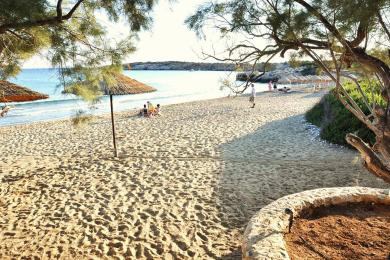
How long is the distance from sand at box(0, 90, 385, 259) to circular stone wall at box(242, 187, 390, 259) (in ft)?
2.73

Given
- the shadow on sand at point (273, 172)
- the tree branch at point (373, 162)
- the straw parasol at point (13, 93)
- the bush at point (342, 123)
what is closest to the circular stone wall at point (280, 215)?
the shadow on sand at point (273, 172)

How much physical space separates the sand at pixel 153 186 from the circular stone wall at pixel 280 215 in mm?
833

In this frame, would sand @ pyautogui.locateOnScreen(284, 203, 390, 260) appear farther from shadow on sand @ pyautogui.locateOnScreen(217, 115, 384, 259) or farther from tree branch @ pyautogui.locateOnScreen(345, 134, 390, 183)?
shadow on sand @ pyautogui.locateOnScreen(217, 115, 384, 259)

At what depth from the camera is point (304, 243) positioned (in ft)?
12.4

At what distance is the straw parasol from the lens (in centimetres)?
623

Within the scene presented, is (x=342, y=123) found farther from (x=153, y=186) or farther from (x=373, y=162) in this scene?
(x=373, y=162)

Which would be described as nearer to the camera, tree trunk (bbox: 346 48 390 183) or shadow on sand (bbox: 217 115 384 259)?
tree trunk (bbox: 346 48 390 183)

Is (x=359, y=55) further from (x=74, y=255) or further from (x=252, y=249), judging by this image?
(x=74, y=255)

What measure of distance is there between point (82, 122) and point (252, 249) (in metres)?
3.66

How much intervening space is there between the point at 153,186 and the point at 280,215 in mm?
3619

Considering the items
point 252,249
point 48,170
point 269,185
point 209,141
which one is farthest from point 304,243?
point 209,141

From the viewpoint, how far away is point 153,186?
719 centimetres

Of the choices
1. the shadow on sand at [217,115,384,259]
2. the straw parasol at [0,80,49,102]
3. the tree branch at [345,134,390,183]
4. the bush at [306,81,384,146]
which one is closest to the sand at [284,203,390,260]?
the tree branch at [345,134,390,183]

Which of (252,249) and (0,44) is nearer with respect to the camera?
(252,249)
